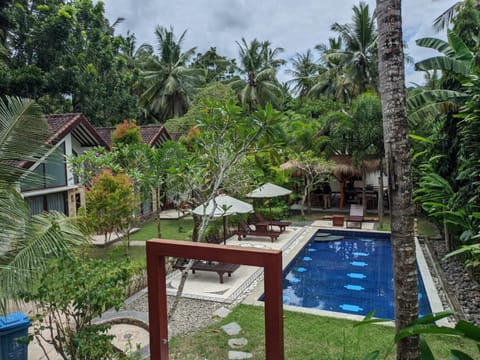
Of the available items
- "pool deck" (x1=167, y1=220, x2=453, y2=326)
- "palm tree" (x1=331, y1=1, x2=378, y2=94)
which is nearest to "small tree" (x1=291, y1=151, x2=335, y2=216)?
"pool deck" (x1=167, y1=220, x2=453, y2=326)

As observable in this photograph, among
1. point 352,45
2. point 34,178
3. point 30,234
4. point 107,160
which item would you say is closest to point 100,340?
point 30,234

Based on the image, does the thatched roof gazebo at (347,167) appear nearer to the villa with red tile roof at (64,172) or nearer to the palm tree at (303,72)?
the villa with red tile roof at (64,172)

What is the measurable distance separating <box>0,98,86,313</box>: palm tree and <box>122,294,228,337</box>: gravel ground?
144 inches

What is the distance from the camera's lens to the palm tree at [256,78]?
3384 cm

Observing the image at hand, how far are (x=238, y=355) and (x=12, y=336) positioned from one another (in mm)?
3803

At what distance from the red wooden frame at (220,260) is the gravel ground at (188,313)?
3405 millimetres

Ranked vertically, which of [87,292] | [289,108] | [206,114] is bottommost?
[87,292]

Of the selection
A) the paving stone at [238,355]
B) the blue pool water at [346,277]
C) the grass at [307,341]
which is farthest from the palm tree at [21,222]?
the blue pool water at [346,277]

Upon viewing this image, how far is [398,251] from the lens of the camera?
12.2 ft

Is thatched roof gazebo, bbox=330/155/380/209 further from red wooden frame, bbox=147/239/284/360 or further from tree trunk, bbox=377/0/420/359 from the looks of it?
red wooden frame, bbox=147/239/284/360

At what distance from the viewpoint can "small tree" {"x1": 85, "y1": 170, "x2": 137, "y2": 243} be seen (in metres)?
12.4

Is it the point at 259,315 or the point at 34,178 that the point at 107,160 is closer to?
the point at 34,178

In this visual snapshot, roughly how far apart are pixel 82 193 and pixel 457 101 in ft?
53.1

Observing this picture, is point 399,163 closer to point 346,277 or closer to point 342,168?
point 346,277
